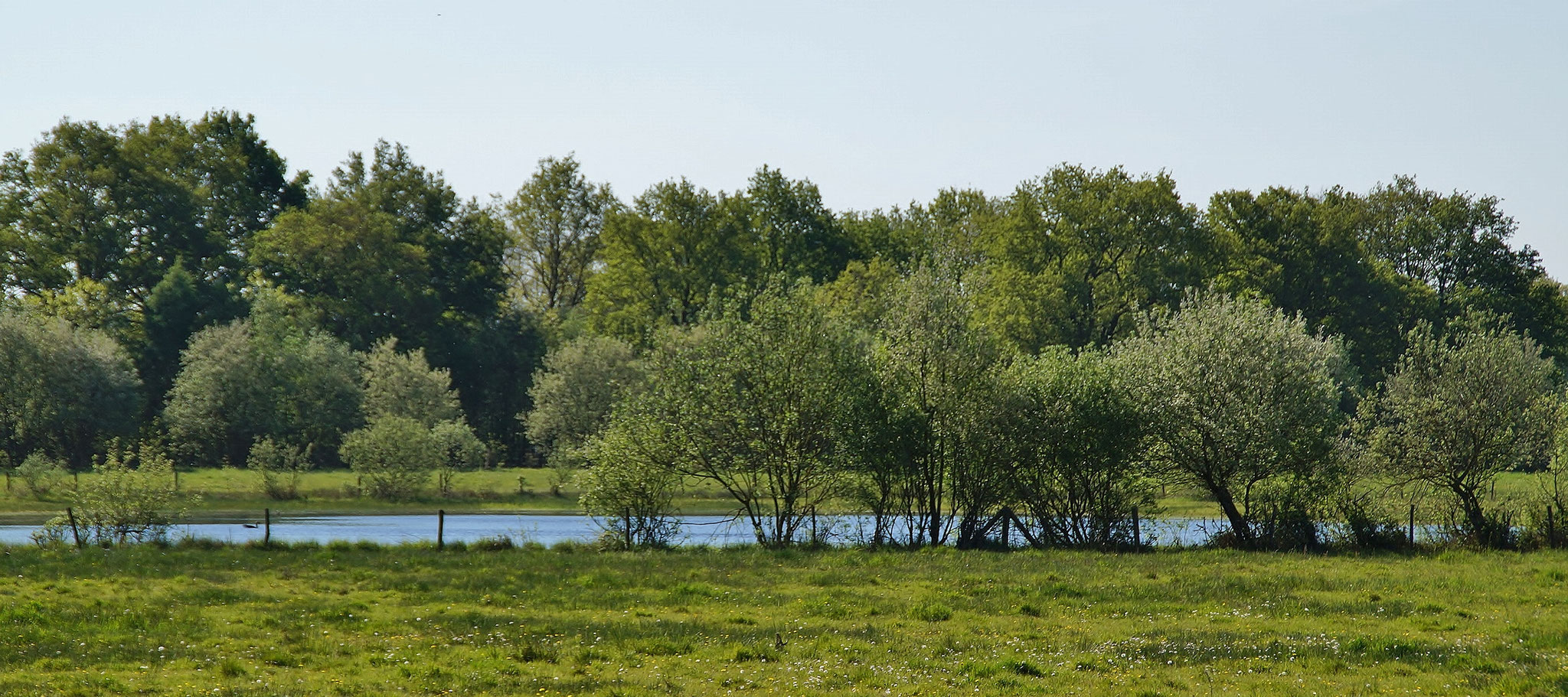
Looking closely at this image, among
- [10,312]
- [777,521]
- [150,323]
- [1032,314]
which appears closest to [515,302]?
[150,323]

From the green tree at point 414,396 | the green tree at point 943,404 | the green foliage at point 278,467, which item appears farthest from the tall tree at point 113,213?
the green tree at point 943,404

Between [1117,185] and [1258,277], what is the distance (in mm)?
11688

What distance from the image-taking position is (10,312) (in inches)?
2982

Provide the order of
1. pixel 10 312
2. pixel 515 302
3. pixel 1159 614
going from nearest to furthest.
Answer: pixel 1159 614 < pixel 10 312 < pixel 515 302

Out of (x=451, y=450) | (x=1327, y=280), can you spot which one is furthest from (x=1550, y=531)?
(x=451, y=450)

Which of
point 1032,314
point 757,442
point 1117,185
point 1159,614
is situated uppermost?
point 1117,185

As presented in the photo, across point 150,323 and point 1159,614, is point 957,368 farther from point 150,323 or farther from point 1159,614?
point 150,323

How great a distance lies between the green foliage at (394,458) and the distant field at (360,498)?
988 mm

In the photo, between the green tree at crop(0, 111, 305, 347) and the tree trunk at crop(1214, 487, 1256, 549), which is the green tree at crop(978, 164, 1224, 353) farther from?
the green tree at crop(0, 111, 305, 347)

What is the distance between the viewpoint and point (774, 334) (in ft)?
124

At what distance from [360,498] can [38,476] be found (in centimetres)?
1562

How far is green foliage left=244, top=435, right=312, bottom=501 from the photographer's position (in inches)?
2499

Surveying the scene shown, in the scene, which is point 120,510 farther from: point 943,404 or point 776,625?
point 943,404

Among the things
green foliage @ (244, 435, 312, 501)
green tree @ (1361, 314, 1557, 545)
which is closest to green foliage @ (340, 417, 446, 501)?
green foliage @ (244, 435, 312, 501)
